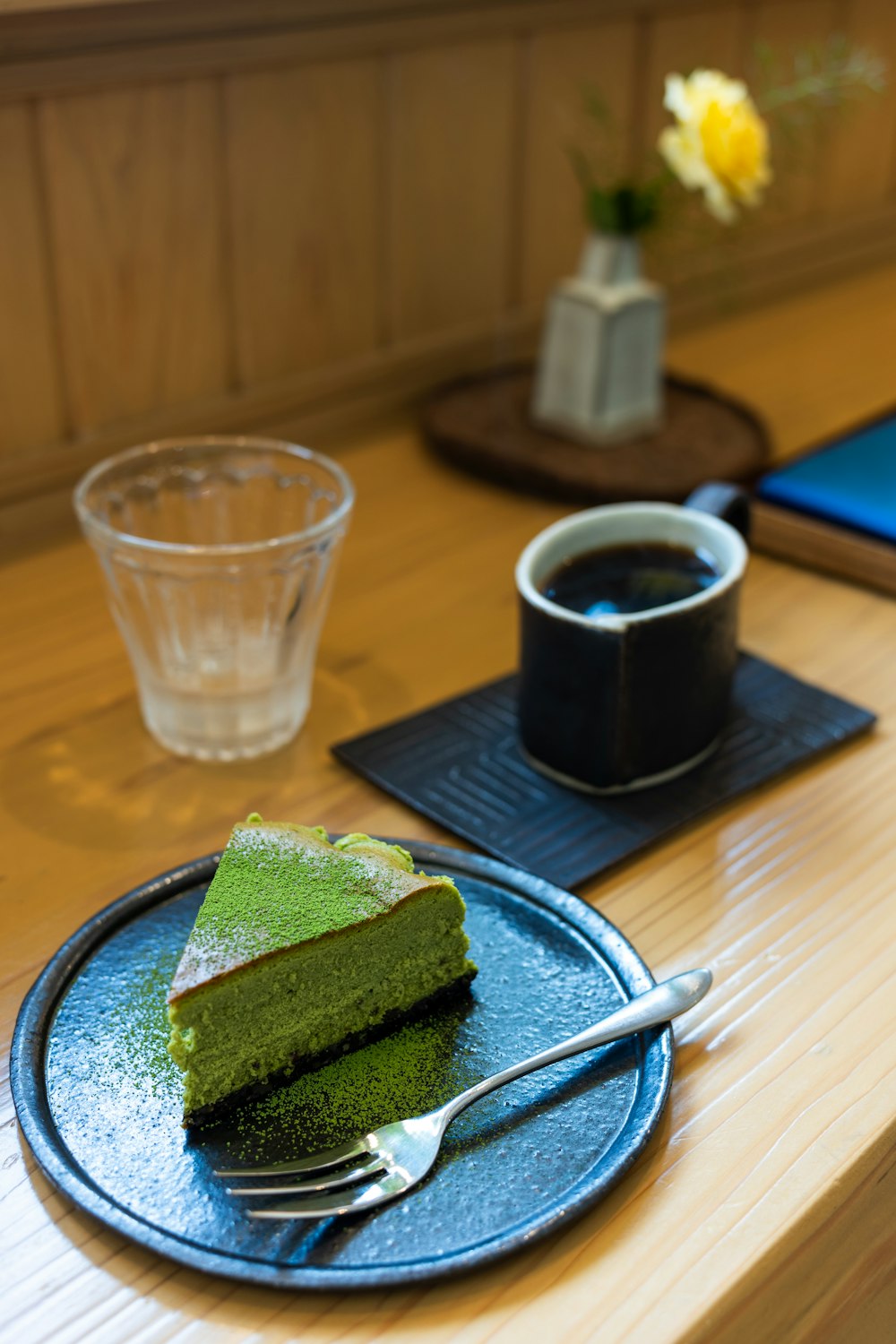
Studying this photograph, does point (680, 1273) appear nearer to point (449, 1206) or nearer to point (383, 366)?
point (449, 1206)

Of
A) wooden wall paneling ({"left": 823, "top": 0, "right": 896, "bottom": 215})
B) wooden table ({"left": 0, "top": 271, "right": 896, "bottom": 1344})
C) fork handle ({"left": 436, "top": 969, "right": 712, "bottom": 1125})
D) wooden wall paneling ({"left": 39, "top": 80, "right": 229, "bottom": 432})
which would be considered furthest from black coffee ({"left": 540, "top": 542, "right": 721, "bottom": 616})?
wooden wall paneling ({"left": 823, "top": 0, "right": 896, "bottom": 215})

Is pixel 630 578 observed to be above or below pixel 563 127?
below

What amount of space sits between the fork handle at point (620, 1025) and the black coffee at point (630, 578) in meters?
0.23

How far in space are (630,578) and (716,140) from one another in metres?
0.40

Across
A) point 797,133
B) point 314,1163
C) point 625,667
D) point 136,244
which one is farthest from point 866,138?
point 314,1163

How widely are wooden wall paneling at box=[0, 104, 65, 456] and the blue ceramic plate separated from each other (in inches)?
18.6

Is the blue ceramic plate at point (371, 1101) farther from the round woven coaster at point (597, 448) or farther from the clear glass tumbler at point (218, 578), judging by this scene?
the round woven coaster at point (597, 448)

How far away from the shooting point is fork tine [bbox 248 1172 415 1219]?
523 mm

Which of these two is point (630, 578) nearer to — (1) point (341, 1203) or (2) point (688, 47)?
(1) point (341, 1203)

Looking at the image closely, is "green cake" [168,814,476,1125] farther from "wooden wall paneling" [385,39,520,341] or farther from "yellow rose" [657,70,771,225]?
"wooden wall paneling" [385,39,520,341]

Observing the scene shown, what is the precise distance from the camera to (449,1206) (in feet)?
1.75

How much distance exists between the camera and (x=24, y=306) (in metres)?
0.99

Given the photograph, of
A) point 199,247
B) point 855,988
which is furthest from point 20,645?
point 855,988

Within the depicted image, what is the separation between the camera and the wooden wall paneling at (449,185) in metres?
1.18
